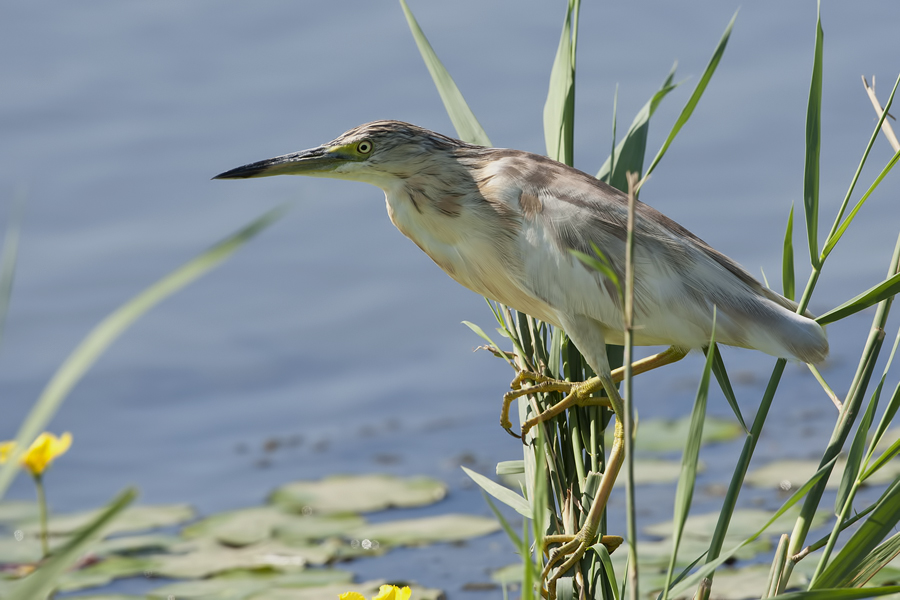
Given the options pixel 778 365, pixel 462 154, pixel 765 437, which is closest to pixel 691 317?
pixel 778 365

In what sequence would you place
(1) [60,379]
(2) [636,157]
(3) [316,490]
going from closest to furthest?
(1) [60,379], (2) [636,157], (3) [316,490]

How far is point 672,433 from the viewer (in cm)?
279

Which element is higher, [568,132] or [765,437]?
[568,132]

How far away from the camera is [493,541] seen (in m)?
2.51

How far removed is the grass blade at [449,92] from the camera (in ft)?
3.93

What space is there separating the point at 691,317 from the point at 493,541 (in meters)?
1.53

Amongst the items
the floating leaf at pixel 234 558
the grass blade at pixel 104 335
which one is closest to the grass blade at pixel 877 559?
the grass blade at pixel 104 335

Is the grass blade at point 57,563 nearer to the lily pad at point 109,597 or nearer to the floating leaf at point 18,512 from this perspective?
the lily pad at point 109,597

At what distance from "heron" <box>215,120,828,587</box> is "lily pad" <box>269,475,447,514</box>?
1478mm

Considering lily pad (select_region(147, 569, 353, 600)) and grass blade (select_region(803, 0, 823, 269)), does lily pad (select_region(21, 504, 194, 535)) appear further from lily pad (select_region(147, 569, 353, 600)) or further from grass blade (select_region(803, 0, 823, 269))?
grass blade (select_region(803, 0, 823, 269))

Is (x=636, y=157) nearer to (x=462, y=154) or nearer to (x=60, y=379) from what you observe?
(x=462, y=154)

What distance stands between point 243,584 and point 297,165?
50.6 inches

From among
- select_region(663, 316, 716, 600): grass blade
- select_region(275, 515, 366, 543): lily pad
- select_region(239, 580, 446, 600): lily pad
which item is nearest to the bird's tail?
select_region(663, 316, 716, 600): grass blade

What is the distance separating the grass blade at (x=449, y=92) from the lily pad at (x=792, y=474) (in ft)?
5.34
